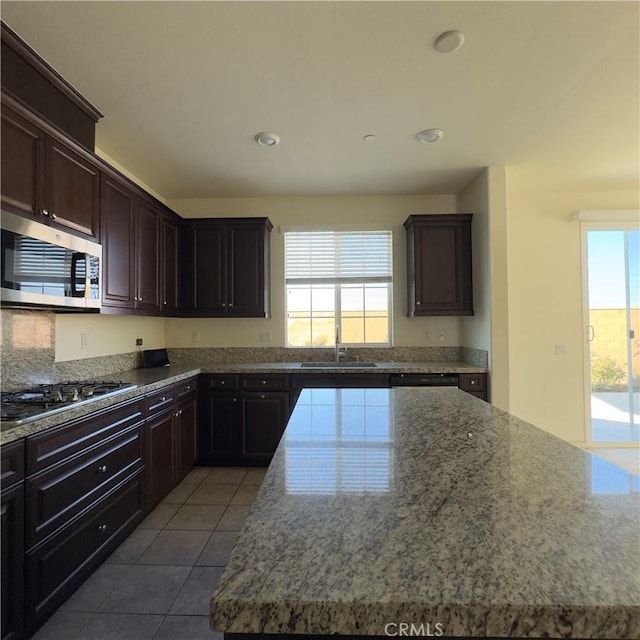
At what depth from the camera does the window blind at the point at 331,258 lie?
4062mm

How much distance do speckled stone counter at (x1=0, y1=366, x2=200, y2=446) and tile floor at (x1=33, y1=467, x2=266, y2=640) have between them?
35.5 inches

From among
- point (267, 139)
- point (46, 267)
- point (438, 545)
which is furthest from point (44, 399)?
point (267, 139)

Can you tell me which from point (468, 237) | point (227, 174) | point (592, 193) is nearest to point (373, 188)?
point (468, 237)

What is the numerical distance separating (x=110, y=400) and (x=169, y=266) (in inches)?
69.2

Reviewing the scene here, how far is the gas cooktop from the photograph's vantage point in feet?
4.95

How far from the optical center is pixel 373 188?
12.4 feet

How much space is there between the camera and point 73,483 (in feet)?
5.65

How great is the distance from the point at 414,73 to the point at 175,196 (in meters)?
2.89

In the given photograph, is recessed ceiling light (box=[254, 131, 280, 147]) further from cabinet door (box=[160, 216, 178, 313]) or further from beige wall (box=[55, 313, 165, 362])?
beige wall (box=[55, 313, 165, 362])

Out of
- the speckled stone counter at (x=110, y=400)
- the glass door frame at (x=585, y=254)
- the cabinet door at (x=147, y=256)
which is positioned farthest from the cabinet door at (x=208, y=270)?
the glass door frame at (x=585, y=254)

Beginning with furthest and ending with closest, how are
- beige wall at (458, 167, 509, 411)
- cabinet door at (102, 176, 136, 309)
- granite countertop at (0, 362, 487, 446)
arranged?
beige wall at (458, 167, 509, 411) → cabinet door at (102, 176, 136, 309) → granite countertop at (0, 362, 487, 446)

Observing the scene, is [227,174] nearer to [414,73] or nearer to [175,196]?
[175,196]

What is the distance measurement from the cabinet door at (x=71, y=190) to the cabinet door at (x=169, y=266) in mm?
1027

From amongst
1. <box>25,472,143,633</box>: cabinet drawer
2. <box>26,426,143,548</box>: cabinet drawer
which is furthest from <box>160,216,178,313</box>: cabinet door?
<box>25,472,143,633</box>: cabinet drawer
